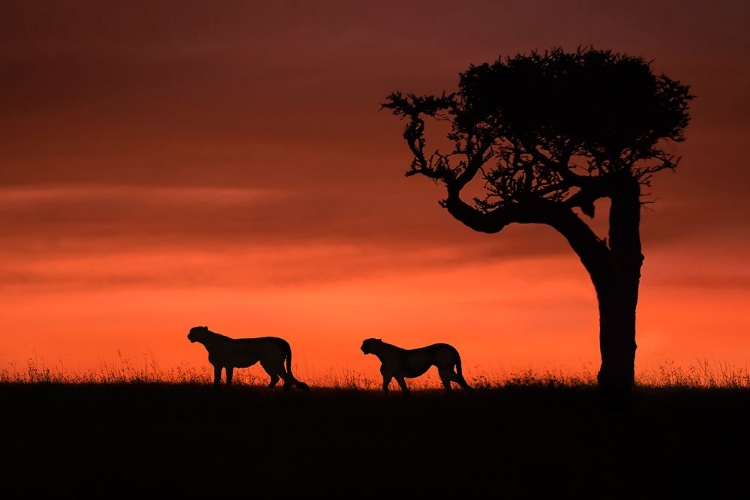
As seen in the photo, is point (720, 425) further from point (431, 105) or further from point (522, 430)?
point (431, 105)

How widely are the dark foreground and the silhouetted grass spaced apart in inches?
1.9

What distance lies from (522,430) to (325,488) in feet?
23.3

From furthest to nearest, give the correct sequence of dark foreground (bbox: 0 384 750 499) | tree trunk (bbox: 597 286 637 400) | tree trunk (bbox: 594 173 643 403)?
tree trunk (bbox: 597 286 637 400) → tree trunk (bbox: 594 173 643 403) → dark foreground (bbox: 0 384 750 499)

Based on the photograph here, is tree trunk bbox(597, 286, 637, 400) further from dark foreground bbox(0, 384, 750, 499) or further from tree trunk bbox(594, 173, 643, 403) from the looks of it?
dark foreground bbox(0, 384, 750, 499)

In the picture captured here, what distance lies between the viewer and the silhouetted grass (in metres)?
18.8

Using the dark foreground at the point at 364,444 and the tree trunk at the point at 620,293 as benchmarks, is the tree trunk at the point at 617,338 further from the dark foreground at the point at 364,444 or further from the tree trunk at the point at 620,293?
the dark foreground at the point at 364,444

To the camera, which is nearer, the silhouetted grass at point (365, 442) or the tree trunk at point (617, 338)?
the silhouetted grass at point (365, 442)

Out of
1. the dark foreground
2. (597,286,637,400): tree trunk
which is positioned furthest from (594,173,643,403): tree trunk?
the dark foreground

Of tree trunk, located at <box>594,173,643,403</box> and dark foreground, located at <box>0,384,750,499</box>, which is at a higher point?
tree trunk, located at <box>594,173,643,403</box>

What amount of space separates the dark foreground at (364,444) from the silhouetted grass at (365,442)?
0.16ft

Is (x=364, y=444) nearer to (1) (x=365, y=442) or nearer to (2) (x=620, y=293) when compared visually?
(1) (x=365, y=442)

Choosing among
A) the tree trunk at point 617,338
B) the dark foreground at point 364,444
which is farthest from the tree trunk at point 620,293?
the dark foreground at point 364,444

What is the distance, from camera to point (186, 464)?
2008 cm

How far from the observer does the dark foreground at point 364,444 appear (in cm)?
1877
